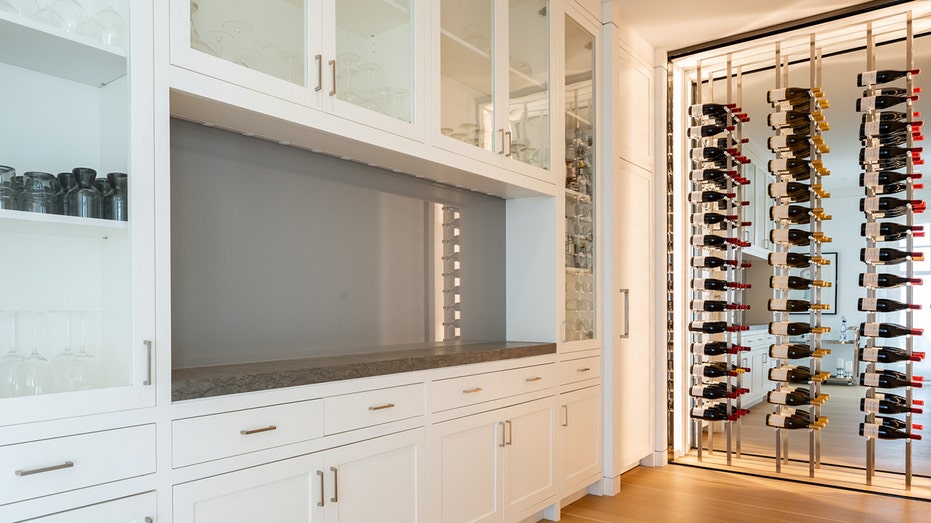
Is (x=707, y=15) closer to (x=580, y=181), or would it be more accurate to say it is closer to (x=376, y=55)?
(x=580, y=181)

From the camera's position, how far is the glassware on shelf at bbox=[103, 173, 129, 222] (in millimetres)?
1486

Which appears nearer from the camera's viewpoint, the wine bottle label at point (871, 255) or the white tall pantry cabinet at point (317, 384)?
the white tall pantry cabinet at point (317, 384)

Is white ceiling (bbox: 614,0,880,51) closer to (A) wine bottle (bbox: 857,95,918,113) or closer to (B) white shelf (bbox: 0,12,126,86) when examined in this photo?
(A) wine bottle (bbox: 857,95,918,113)

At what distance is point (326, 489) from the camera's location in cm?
194

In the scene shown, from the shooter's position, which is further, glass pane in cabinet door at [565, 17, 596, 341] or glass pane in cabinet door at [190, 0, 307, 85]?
glass pane in cabinet door at [565, 17, 596, 341]

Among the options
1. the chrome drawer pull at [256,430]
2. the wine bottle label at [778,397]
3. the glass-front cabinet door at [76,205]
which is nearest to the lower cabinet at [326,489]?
the chrome drawer pull at [256,430]

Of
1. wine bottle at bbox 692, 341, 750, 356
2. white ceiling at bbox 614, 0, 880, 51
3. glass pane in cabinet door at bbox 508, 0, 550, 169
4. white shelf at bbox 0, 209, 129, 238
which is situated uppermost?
white ceiling at bbox 614, 0, 880, 51

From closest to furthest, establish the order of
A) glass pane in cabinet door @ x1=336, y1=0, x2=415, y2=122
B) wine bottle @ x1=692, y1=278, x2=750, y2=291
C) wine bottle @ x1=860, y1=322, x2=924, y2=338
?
1. glass pane in cabinet door @ x1=336, y1=0, x2=415, y2=122
2. wine bottle @ x1=860, y1=322, x2=924, y2=338
3. wine bottle @ x1=692, y1=278, x2=750, y2=291

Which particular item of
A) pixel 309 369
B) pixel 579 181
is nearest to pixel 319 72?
pixel 309 369

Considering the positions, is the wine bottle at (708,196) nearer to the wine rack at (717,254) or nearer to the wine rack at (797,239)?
the wine rack at (717,254)

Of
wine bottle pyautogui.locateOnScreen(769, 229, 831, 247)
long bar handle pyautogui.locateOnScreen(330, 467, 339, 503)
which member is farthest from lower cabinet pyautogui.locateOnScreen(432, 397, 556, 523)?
wine bottle pyautogui.locateOnScreen(769, 229, 831, 247)

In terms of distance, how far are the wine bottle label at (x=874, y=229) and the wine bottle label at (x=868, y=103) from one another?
2.29ft

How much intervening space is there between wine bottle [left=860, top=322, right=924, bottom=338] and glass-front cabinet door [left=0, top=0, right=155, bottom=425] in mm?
3873

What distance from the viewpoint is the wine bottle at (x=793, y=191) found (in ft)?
13.5
